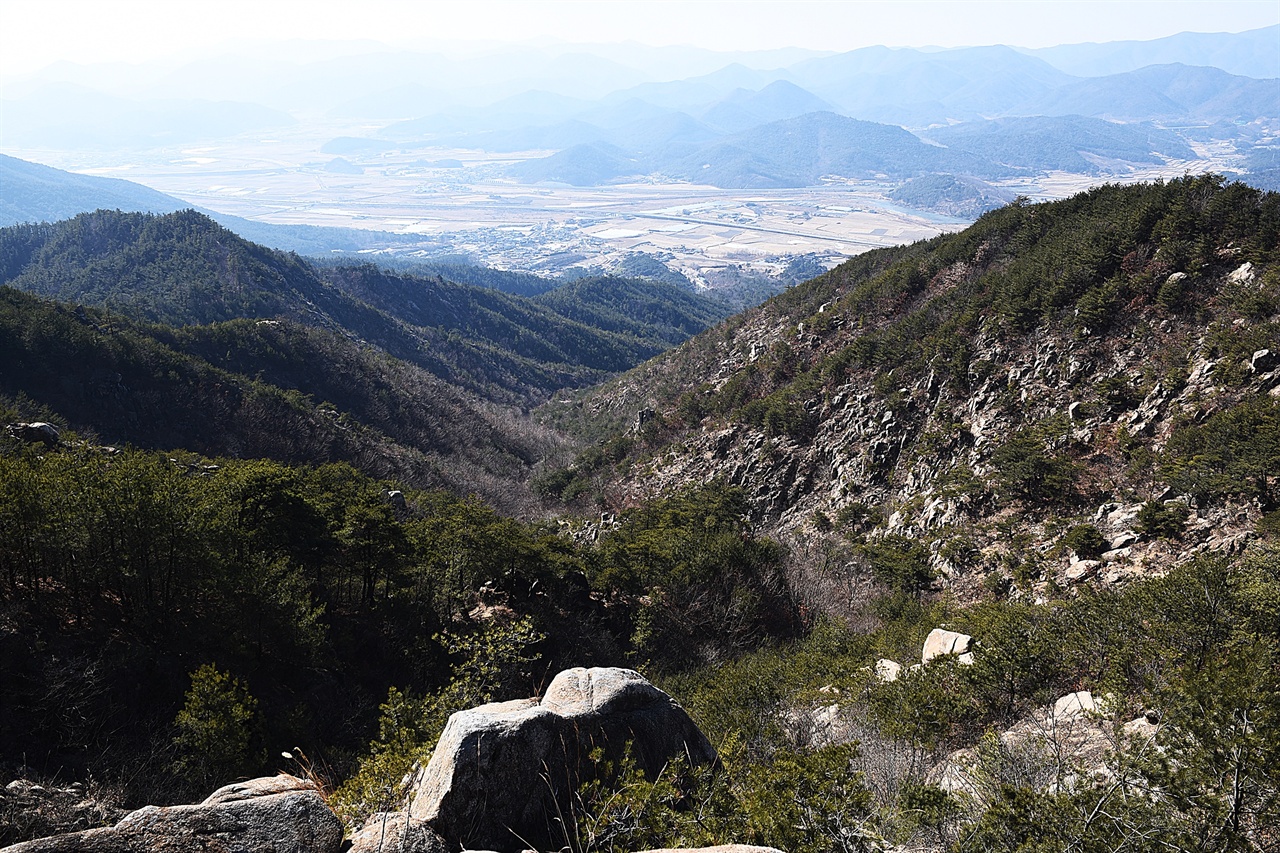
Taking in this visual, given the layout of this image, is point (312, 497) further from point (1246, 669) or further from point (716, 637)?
point (1246, 669)

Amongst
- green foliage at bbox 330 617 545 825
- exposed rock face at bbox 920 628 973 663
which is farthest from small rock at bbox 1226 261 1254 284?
green foliage at bbox 330 617 545 825

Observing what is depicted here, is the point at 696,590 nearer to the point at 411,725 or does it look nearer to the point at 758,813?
the point at 411,725

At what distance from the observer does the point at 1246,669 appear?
8953 mm

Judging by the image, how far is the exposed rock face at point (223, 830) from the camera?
763 centimetres

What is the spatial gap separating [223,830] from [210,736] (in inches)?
329

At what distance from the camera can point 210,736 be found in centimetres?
1488

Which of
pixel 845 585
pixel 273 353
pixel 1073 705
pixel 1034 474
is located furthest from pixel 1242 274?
pixel 273 353

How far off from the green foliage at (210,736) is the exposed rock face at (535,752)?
705cm

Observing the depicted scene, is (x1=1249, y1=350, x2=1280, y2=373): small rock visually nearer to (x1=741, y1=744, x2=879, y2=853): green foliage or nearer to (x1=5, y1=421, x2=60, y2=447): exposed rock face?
(x1=741, y1=744, x2=879, y2=853): green foliage

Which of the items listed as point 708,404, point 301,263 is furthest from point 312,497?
point 301,263

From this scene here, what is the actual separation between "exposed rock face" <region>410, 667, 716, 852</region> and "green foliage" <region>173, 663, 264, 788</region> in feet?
23.1

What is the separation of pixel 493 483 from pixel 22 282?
128m

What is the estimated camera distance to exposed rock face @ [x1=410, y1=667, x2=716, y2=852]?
9.78 meters

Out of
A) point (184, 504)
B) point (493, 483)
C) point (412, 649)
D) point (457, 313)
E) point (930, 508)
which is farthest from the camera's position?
point (457, 313)
